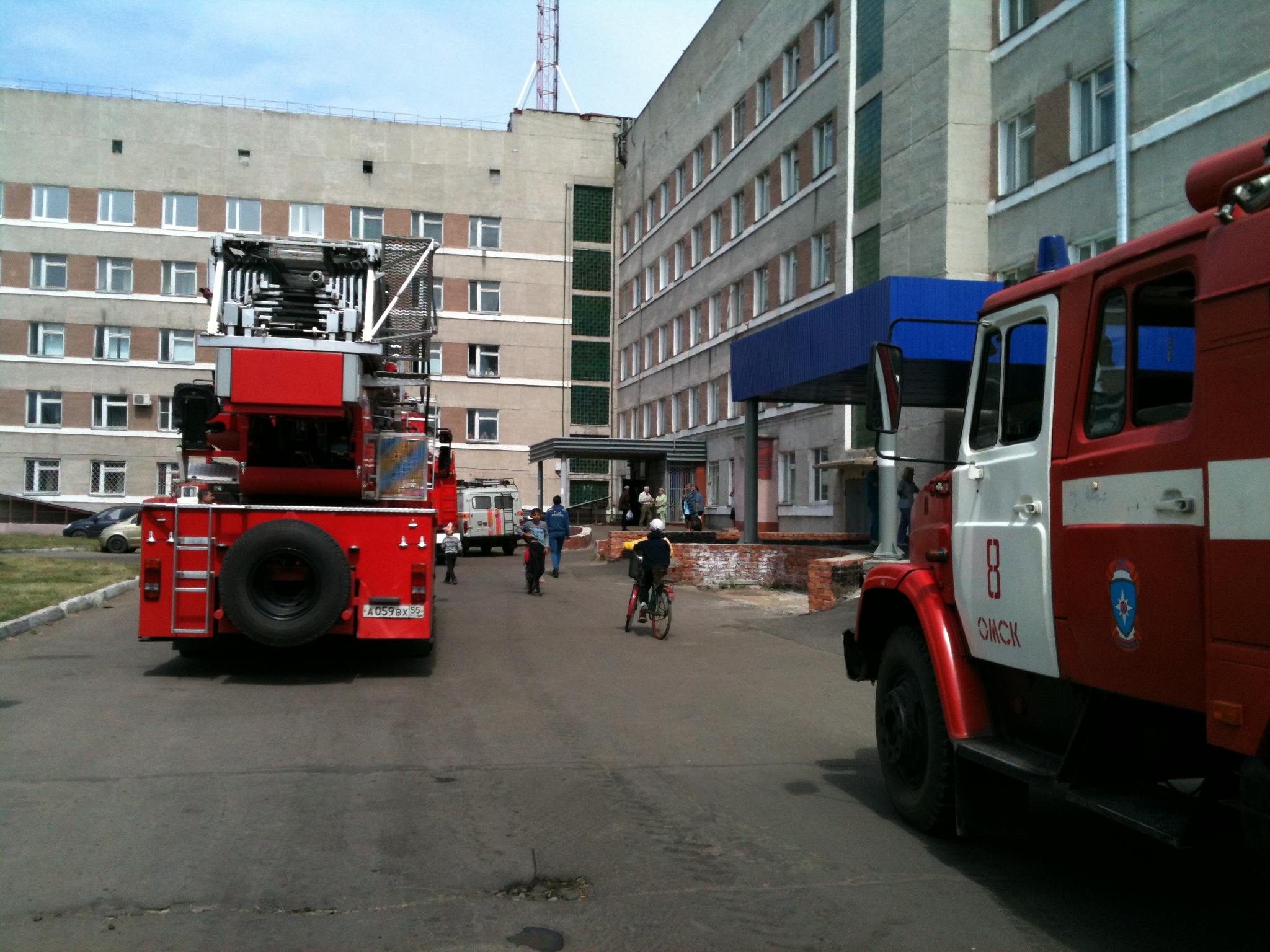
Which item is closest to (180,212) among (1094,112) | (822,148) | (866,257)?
(822,148)

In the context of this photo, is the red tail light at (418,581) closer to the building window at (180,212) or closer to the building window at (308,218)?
the building window at (308,218)

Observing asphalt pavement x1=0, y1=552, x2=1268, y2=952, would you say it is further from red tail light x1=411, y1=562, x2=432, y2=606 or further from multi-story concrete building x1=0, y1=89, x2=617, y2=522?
multi-story concrete building x1=0, y1=89, x2=617, y2=522

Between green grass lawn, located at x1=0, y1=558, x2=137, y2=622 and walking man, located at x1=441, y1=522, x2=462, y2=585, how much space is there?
628 centimetres

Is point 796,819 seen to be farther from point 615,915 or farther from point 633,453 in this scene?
point 633,453

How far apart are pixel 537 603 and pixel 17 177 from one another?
43.4 m

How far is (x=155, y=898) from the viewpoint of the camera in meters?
4.74

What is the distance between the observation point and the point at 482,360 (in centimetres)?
5588

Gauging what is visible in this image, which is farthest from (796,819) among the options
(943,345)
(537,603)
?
(537,603)

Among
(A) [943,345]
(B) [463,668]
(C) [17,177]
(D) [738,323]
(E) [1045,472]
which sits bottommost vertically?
(B) [463,668]

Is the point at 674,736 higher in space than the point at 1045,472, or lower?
lower

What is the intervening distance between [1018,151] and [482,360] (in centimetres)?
3591

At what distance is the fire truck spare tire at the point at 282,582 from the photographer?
10.5m

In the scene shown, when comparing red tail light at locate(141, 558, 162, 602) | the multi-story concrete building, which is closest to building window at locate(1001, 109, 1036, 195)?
red tail light at locate(141, 558, 162, 602)

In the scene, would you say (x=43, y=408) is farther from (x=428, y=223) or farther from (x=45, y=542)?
(x=428, y=223)
